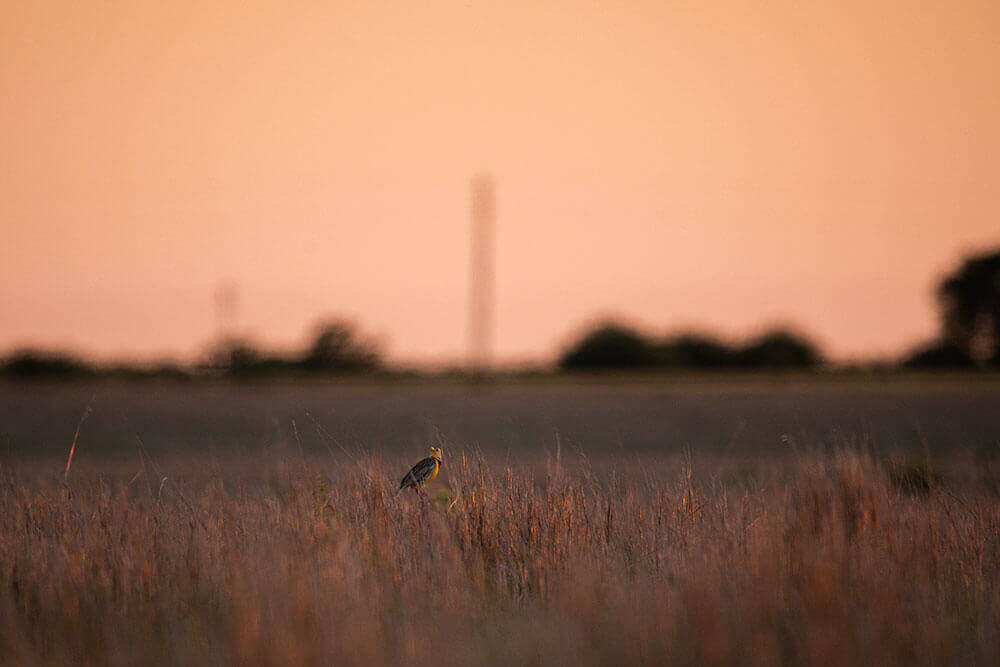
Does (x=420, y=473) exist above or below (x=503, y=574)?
above

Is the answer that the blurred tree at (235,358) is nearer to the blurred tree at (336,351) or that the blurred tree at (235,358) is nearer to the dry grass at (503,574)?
the blurred tree at (336,351)

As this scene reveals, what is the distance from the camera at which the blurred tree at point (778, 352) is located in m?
55.2

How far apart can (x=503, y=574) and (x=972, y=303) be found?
62.2 meters

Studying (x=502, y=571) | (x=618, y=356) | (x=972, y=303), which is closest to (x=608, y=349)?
(x=618, y=356)

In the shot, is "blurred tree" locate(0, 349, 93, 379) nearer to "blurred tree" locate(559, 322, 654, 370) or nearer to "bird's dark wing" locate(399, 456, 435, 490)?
"blurred tree" locate(559, 322, 654, 370)

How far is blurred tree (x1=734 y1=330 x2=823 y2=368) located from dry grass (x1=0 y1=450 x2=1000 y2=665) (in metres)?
48.1

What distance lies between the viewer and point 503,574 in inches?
253

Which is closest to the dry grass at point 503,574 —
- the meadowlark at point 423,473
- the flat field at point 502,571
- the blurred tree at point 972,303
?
the flat field at point 502,571

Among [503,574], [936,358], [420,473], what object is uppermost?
[936,358]

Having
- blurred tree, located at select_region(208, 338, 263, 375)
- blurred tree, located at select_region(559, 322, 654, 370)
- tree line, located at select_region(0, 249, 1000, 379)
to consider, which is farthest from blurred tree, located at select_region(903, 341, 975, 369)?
blurred tree, located at select_region(208, 338, 263, 375)

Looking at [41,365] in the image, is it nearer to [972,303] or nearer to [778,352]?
[778,352]

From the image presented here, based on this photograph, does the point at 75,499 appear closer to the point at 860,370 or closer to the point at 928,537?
the point at 928,537

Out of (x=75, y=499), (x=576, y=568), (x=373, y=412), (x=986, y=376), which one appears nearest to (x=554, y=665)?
(x=576, y=568)

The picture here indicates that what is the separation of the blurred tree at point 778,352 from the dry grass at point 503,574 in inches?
1895
